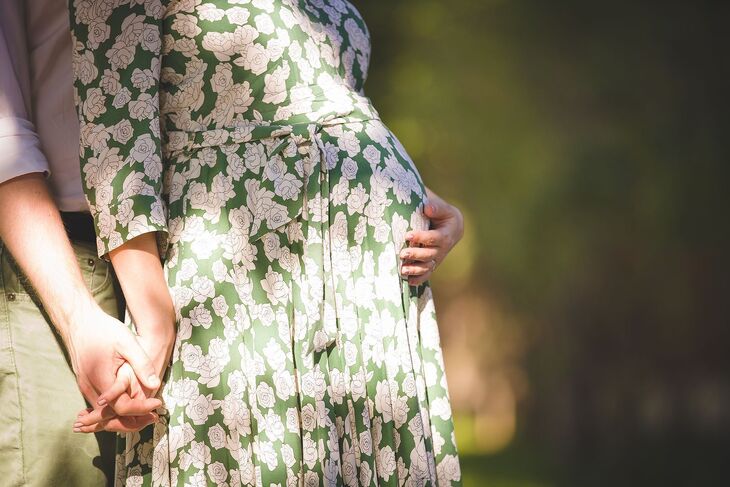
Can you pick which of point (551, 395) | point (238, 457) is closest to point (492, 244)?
point (551, 395)

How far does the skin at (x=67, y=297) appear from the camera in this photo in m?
0.88

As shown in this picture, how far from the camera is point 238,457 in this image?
0.95 m

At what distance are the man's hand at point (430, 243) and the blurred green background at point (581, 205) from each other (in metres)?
2.11

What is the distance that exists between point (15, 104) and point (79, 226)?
0.62 ft

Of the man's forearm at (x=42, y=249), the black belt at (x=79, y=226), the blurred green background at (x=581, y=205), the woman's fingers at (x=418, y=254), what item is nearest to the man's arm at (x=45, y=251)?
the man's forearm at (x=42, y=249)

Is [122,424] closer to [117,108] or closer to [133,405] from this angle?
[133,405]

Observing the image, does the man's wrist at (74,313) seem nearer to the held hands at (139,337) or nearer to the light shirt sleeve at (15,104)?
the held hands at (139,337)

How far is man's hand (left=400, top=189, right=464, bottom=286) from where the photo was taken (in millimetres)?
1085

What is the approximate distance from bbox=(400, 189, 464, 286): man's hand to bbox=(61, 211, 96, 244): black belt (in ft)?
1.41

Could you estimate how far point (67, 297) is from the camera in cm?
90

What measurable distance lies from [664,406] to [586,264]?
67 centimetres

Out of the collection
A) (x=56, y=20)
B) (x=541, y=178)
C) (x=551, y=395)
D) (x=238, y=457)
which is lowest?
(x=551, y=395)

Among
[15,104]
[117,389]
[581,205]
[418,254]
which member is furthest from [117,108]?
[581,205]

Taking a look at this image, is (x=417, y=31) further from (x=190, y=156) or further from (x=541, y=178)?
(x=190, y=156)
